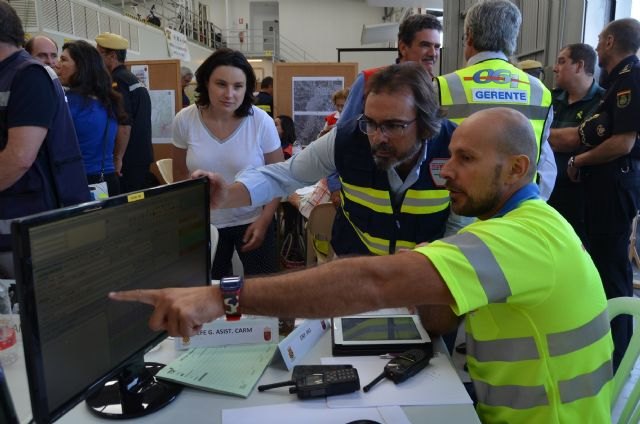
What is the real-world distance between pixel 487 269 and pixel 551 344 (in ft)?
0.86

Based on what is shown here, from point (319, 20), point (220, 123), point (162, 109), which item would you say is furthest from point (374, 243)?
point (319, 20)

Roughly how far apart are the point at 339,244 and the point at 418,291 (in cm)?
104

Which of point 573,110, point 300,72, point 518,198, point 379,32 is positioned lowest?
point 518,198

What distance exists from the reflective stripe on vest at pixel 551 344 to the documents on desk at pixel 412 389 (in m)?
0.10

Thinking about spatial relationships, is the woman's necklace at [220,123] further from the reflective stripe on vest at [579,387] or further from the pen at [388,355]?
the reflective stripe on vest at [579,387]

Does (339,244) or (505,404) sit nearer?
(505,404)

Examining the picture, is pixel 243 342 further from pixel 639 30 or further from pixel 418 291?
pixel 639 30

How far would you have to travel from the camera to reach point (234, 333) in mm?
1336

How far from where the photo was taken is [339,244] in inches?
76.8

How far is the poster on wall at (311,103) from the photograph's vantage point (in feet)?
15.7

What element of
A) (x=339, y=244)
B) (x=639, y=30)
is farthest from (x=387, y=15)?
(x=339, y=244)

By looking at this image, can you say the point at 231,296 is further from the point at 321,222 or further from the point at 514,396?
the point at 321,222

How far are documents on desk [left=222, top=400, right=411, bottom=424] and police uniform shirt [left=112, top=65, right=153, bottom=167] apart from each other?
3.12m

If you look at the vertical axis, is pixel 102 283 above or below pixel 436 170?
below
